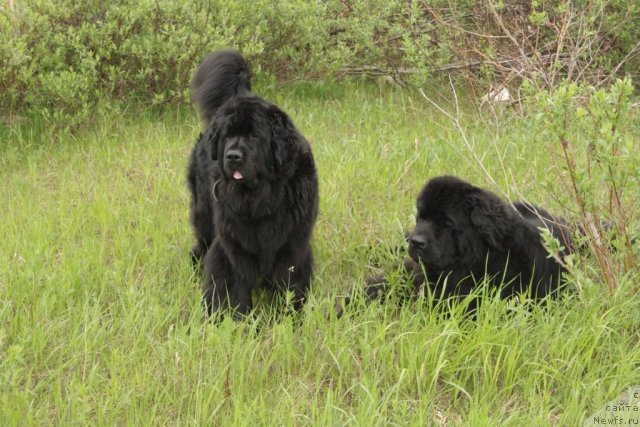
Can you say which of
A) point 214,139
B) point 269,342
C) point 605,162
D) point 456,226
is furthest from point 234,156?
point 605,162

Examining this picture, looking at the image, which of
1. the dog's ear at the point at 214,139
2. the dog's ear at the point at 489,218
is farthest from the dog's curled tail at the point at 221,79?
the dog's ear at the point at 489,218

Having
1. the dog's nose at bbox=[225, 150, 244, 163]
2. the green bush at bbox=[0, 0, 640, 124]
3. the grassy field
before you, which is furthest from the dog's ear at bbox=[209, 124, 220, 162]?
the green bush at bbox=[0, 0, 640, 124]

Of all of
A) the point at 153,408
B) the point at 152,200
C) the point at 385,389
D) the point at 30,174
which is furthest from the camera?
the point at 30,174

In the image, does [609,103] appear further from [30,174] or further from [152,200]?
[30,174]

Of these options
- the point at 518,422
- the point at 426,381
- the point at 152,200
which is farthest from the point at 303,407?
the point at 152,200

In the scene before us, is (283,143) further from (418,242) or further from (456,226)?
(456,226)

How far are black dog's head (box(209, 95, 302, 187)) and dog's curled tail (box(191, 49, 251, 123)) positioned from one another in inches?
21.5

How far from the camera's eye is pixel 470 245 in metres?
3.66

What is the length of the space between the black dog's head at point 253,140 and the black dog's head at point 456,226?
77cm

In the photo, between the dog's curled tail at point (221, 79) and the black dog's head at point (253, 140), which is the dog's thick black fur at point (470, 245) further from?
the dog's curled tail at point (221, 79)

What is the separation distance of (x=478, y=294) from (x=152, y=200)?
260 cm

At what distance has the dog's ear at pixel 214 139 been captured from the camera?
12.2 feet

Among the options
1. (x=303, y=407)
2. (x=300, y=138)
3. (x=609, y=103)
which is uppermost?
(x=609, y=103)

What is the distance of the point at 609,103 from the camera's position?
3031mm
